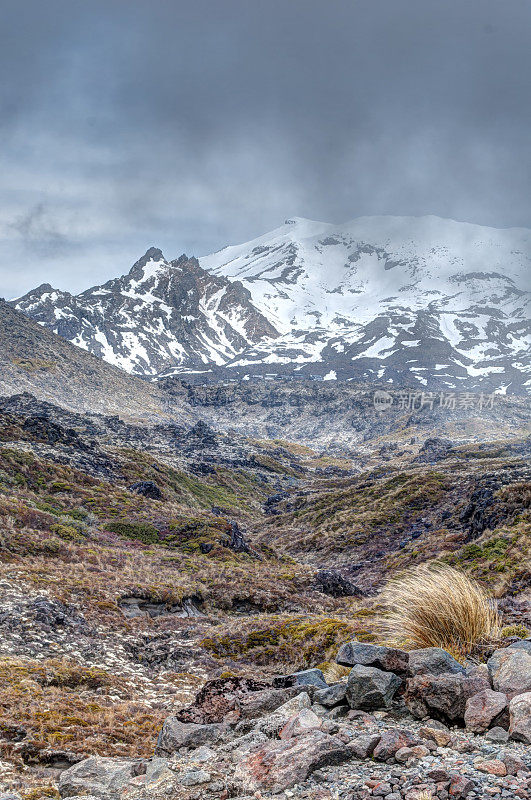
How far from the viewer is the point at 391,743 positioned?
504 cm

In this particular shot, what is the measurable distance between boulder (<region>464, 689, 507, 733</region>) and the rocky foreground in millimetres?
11

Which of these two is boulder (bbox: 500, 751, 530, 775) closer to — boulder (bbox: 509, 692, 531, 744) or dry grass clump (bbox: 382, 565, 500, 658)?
boulder (bbox: 509, 692, 531, 744)

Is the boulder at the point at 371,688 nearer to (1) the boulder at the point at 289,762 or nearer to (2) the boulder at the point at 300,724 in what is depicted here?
(2) the boulder at the point at 300,724

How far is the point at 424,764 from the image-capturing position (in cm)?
464

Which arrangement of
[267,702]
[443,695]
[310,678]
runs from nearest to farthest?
[443,695] < [267,702] < [310,678]

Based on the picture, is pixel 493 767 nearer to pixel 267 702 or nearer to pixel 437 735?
pixel 437 735

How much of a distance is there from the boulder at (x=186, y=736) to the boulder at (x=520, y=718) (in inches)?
169

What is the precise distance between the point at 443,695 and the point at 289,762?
6.73 feet

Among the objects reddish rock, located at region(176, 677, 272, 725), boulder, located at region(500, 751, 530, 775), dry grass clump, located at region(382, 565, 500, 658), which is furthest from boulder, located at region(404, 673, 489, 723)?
reddish rock, located at region(176, 677, 272, 725)

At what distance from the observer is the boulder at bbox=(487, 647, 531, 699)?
5.60 metres

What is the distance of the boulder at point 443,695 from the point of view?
18.6ft

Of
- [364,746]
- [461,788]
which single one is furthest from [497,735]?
[364,746]

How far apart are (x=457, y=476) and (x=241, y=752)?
173ft

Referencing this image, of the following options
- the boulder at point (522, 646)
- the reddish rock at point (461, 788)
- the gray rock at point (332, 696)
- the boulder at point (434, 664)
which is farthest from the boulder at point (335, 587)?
the reddish rock at point (461, 788)
